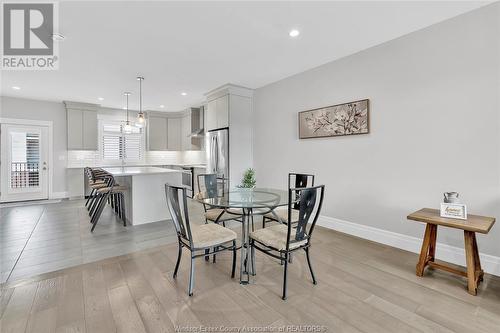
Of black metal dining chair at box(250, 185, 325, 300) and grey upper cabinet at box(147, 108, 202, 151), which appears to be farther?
grey upper cabinet at box(147, 108, 202, 151)

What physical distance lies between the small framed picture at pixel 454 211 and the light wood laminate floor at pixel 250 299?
0.62 m

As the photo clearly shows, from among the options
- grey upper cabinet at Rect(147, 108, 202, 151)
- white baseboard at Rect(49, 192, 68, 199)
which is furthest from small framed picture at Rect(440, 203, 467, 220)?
white baseboard at Rect(49, 192, 68, 199)

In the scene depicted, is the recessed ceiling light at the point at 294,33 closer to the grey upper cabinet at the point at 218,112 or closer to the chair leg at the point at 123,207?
the grey upper cabinet at the point at 218,112

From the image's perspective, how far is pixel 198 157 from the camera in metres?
7.59

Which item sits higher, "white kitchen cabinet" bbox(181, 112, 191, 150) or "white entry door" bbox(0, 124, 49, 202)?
"white kitchen cabinet" bbox(181, 112, 191, 150)

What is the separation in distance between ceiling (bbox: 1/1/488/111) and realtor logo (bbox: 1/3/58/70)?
0.43 ft

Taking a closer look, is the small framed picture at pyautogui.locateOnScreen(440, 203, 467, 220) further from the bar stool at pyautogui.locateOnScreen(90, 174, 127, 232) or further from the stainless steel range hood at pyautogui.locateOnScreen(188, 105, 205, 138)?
the stainless steel range hood at pyautogui.locateOnScreen(188, 105, 205, 138)

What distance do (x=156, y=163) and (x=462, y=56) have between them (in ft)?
25.7

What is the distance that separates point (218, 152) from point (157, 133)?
349 cm

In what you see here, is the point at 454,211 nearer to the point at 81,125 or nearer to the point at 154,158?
the point at 154,158

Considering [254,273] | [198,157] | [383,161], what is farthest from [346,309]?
[198,157]

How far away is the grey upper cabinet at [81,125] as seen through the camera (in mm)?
6375

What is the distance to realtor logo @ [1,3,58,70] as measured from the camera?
237cm

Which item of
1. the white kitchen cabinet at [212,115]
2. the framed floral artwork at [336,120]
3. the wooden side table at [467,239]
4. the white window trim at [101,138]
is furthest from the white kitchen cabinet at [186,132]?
the wooden side table at [467,239]
